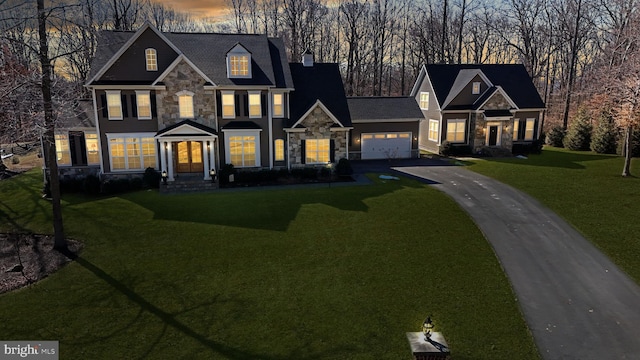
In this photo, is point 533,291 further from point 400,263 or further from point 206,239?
point 206,239

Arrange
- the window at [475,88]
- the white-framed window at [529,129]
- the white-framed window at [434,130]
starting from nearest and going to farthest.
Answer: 1. the window at [475,88]
2. the white-framed window at [434,130]
3. the white-framed window at [529,129]

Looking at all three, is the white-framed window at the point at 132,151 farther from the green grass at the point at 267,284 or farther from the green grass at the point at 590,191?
the green grass at the point at 590,191

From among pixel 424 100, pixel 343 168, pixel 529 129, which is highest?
pixel 424 100

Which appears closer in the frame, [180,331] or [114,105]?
[180,331]

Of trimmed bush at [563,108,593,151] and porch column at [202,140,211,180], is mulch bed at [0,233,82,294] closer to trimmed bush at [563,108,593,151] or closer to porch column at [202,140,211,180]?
porch column at [202,140,211,180]

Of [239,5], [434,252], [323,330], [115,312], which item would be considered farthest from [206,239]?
[239,5]

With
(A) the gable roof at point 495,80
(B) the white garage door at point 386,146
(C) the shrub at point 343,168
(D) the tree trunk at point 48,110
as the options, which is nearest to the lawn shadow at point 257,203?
(C) the shrub at point 343,168

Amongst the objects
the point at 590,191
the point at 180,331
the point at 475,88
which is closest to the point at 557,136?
the point at 475,88

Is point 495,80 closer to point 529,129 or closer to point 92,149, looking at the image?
point 529,129
